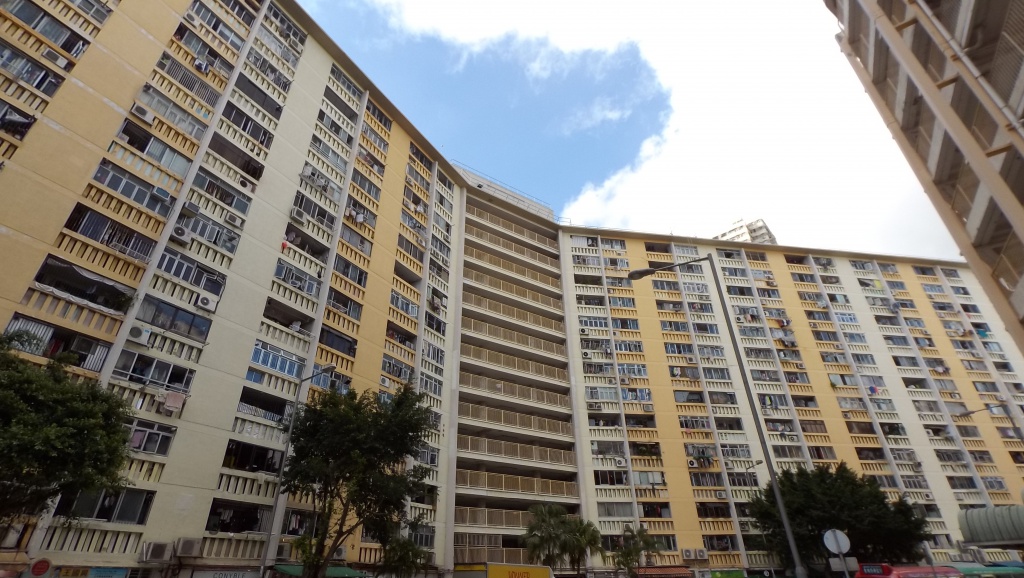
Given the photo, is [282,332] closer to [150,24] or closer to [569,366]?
[150,24]

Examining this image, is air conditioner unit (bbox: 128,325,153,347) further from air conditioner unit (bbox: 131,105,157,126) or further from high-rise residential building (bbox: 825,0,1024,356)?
high-rise residential building (bbox: 825,0,1024,356)

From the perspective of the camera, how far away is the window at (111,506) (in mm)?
18094

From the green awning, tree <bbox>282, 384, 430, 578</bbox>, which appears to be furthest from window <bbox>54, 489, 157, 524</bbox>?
the green awning

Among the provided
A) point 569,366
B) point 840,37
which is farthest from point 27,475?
point 569,366

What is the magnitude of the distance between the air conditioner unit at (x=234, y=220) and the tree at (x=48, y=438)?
11630mm

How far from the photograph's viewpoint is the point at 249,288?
2638 centimetres

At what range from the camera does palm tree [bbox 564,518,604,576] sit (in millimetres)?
30500

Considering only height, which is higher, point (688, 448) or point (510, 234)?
point (510, 234)

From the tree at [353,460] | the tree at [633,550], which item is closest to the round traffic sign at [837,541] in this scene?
the tree at [353,460]

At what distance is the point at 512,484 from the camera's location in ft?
125

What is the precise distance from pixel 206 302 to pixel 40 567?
1100 centimetres

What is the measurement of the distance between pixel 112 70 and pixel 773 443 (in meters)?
51.9

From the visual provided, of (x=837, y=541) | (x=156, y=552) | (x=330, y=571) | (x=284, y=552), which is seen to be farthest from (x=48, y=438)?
(x=837, y=541)

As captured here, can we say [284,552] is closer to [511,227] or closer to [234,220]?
[234,220]
